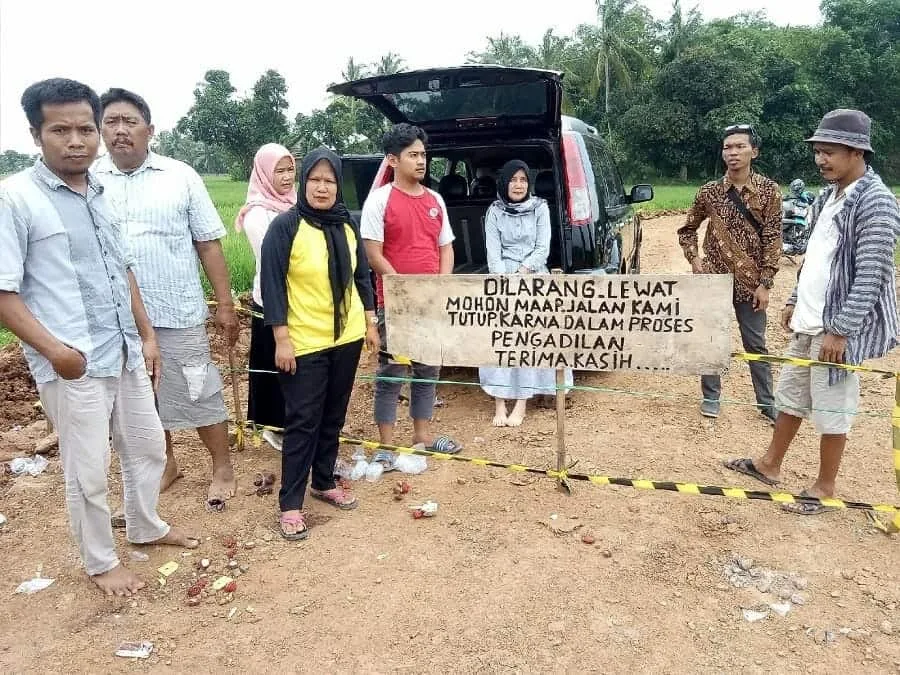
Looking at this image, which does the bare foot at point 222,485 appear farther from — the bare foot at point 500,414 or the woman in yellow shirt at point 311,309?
the bare foot at point 500,414

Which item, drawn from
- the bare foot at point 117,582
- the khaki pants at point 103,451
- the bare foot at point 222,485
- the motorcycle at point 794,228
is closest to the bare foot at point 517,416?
the bare foot at point 222,485

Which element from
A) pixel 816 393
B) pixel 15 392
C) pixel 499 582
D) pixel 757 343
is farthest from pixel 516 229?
pixel 15 392

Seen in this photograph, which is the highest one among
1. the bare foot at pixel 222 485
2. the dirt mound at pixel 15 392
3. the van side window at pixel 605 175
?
the van side window at pixel 605 175

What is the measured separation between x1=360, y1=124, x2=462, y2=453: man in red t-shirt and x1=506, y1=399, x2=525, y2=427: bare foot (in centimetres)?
57

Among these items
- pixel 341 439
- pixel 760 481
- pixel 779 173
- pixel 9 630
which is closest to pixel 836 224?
pixel 760 481

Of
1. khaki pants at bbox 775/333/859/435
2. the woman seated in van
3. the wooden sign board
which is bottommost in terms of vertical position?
khaki pants at bbox 775/333/859/435

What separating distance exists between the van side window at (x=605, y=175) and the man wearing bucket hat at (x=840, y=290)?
5.64ft

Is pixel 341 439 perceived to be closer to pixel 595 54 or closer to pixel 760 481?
pixel 760 481

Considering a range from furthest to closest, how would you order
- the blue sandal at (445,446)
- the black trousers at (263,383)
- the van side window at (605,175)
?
the van side window at (605,175) → the blue sandal at (445,446) → the black trousers at (263,383)

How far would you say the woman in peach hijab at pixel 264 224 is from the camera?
11.1 ft

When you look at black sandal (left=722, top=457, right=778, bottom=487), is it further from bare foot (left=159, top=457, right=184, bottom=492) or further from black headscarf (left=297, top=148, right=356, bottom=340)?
bare foot (left=159, top=457, right=184, bottom=492)

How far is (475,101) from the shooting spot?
14.3ft

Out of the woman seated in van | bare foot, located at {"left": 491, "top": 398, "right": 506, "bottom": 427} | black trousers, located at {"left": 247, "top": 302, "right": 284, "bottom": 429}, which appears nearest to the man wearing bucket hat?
the woman seated in van

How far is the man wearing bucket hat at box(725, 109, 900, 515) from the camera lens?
288cm
